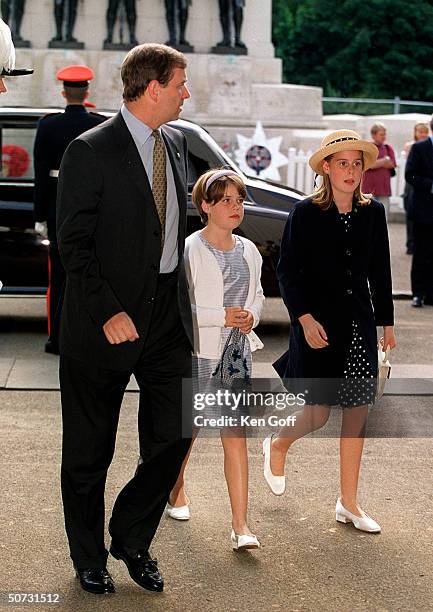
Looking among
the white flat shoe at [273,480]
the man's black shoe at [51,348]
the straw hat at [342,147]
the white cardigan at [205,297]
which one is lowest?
the man's black shoe at [51,348]

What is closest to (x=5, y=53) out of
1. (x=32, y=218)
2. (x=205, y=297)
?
(x=205, y=297)

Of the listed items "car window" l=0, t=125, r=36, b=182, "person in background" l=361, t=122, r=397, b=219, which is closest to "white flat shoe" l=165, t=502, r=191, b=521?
"car window" l=0, t=125, r=36, b=182

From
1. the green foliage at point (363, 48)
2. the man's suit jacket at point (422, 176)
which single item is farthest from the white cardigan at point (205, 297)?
the green foliage at point (363, 48)

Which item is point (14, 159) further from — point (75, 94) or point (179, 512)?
point (179, 512)

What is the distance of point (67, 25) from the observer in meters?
25.8

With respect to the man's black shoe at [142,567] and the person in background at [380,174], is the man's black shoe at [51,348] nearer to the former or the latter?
the man's black shoe at [142,567]

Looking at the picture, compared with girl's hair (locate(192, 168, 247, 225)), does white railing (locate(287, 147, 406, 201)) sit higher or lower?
lower

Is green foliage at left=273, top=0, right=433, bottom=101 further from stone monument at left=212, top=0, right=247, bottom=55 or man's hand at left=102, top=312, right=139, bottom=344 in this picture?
man's hand at left=102, top=312, right=139, bottom=344

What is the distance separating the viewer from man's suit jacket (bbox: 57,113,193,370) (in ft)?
16.4

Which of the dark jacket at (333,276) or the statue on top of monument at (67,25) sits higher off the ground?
the dark jacket at (333,276)

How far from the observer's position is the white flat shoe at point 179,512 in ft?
20.1

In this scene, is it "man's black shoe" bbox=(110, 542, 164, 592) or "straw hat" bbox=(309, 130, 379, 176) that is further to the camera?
"straw hat" bbox=(309, 130, 379, 176)

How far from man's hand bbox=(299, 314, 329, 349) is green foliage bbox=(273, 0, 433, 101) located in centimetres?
4636

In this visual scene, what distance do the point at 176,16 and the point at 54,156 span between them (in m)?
16.0
